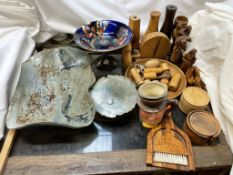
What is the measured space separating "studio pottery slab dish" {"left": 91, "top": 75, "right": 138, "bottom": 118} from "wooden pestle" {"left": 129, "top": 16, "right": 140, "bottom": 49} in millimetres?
201

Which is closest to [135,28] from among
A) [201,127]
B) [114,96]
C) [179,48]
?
[179,48]

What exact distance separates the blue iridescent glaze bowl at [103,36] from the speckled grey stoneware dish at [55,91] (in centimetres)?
6

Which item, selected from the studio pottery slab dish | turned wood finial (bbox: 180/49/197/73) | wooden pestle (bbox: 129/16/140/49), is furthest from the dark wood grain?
wooden pestle (bbox: 129/16/140/49)

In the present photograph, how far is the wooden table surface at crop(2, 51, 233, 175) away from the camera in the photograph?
20.2 inches

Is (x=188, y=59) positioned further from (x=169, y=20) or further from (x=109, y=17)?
(x=109, y=17)

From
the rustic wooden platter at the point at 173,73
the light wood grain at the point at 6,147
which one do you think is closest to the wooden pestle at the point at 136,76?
the rustic wooden platter at the point at 173,73

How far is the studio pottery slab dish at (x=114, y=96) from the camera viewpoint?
609mm

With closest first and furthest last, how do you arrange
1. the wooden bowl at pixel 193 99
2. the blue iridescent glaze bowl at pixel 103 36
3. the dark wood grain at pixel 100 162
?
the dark wood grain at pixel 100 162
the wooden bowl at pixel 193 99
the blue iridescent glaze bowl at pixel 103 36

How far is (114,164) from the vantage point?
1.71 feet

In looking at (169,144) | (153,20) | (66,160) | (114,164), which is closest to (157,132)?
(169,144)

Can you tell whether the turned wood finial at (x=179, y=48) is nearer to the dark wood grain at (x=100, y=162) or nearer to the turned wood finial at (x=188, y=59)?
the turned wood finial at (x=188, y=59)

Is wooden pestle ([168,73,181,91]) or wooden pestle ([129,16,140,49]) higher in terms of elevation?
wooden pestle ([129,16,140,49])

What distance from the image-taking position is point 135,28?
0.76m

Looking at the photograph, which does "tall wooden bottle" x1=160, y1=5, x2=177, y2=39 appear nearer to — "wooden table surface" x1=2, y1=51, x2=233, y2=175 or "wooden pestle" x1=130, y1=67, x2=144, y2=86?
"wooden pestle" x1=130, y1=67, x2=144, y2=86
